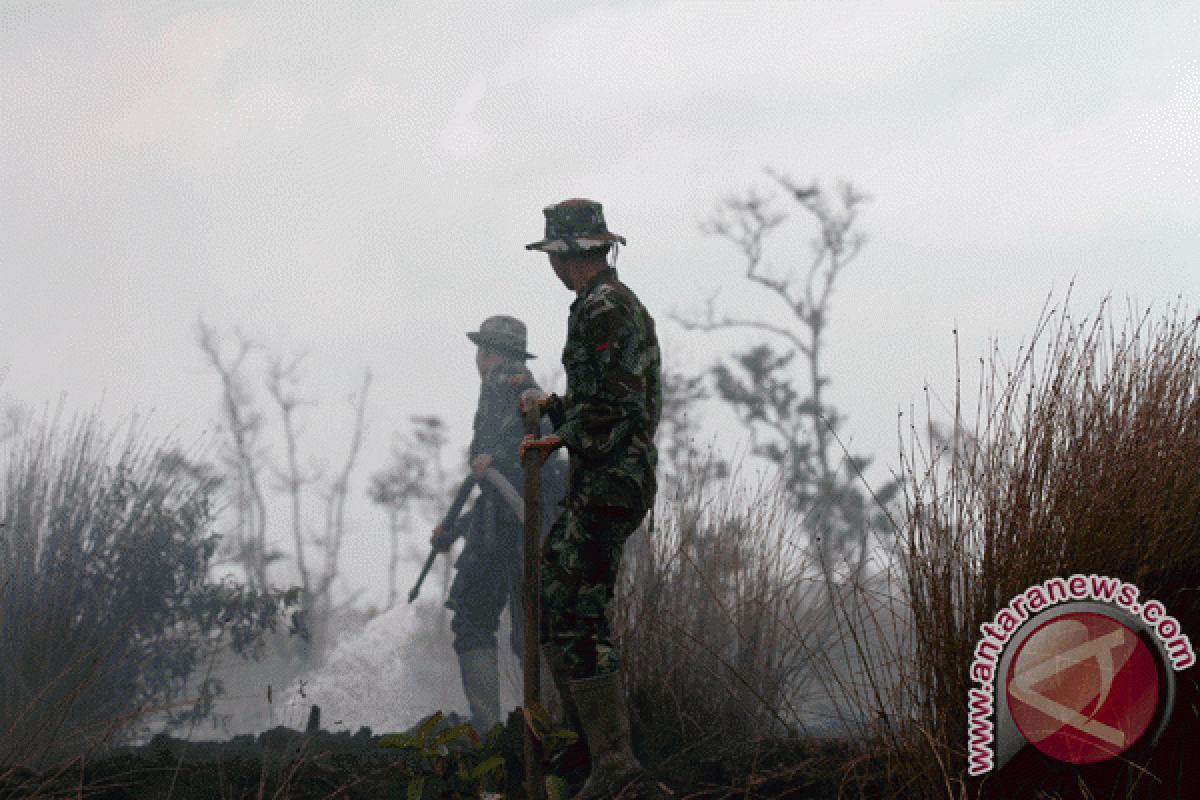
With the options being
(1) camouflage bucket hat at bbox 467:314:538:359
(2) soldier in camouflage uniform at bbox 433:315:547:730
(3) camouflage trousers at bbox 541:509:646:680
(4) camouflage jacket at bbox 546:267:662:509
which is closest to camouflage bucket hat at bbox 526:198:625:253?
(4) camouflage jacket at bbox 546:267:662:509

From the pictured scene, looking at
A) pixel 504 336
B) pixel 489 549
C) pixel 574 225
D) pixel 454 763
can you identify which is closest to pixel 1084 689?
pixel 454 763

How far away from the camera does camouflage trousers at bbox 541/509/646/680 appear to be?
3.21m

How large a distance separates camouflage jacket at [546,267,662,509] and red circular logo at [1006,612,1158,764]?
1.21 metres

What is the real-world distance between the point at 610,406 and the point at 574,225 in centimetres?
65

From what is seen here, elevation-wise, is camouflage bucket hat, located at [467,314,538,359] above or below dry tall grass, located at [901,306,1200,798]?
above

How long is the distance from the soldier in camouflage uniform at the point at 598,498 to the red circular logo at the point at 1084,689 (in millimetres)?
1172

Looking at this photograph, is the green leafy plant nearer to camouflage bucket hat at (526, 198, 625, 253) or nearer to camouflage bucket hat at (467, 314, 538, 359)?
camouflage bucket hat at (526, 198, 625, 253)

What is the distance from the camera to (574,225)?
3.49 metres

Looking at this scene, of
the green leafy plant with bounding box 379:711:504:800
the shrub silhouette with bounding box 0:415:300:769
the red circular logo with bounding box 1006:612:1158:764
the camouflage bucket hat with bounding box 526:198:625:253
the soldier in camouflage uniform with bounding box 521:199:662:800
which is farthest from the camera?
the shrub silhouette with bounding box 0:415:300:769

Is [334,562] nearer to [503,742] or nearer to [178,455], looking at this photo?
[178,455]

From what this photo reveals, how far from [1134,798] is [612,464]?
1.55m

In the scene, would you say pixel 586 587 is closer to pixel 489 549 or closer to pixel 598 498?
pixel 598 498

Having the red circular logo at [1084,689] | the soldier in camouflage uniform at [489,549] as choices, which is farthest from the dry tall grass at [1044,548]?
the soldier in camouflage uniform at [489,549]

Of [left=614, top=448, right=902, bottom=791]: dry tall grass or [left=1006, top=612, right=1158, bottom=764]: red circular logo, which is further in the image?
[left=614, top=448, right=902, bottom=791]: dry tall grass
